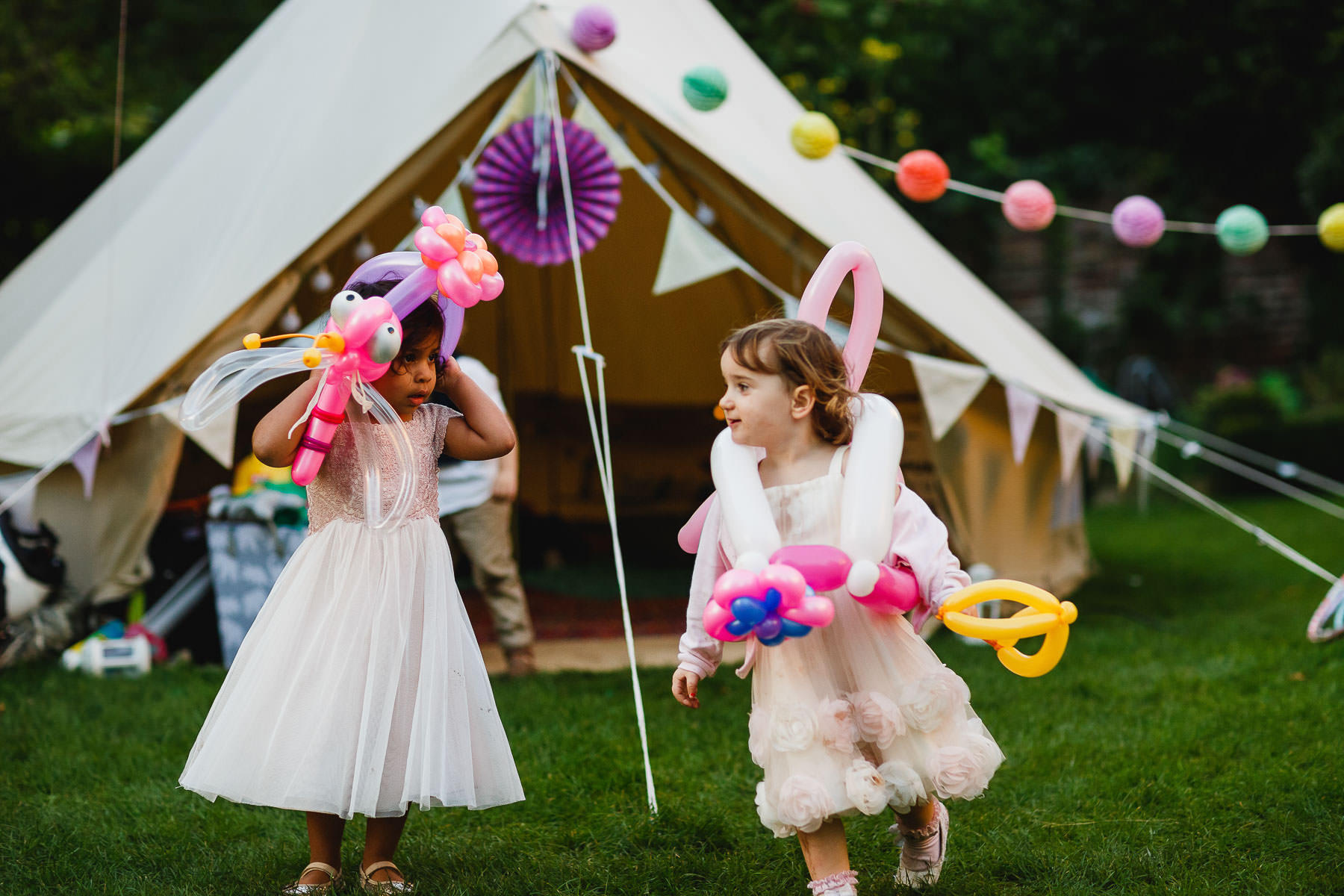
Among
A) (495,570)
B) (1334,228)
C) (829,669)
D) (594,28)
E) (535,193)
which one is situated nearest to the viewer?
(829,669)

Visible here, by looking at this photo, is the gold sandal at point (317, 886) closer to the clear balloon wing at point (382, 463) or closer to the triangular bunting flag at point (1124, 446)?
the clear balloon wing at point (382, 463)

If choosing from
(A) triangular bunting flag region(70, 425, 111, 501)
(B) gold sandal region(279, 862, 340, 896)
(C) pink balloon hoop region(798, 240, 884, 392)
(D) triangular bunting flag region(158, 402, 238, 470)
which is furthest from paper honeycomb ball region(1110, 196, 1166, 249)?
(A) triangular bunting flag region(70, 425, 111, 501)

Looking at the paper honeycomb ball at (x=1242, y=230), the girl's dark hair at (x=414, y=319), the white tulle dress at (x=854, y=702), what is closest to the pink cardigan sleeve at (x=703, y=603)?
the white tulle dress at (x=854, y=702)

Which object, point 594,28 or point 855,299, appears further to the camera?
point 594,28

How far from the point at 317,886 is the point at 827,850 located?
2.90ft

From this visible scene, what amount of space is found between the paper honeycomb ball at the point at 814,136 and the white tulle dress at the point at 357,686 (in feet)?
6.89

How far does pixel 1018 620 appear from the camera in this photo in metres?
1.88

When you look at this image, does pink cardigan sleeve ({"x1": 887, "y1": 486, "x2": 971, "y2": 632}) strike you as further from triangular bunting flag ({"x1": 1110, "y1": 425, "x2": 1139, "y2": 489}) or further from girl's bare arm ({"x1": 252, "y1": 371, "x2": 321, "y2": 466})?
triangular bunting flag ({"x1": 1110, "y1": 425, "x2": 1139, "y2": 489})

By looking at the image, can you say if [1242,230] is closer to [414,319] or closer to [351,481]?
[414,319]

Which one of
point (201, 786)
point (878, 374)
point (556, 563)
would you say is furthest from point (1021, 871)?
point (556, 563)

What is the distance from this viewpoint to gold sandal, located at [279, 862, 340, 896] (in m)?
2.09

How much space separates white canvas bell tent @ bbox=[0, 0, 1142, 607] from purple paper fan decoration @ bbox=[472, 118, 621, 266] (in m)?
0.12

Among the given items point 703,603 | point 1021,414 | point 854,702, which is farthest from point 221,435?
point 1021,414

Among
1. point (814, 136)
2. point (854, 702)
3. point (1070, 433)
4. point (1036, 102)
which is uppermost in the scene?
point (1036, 102)
